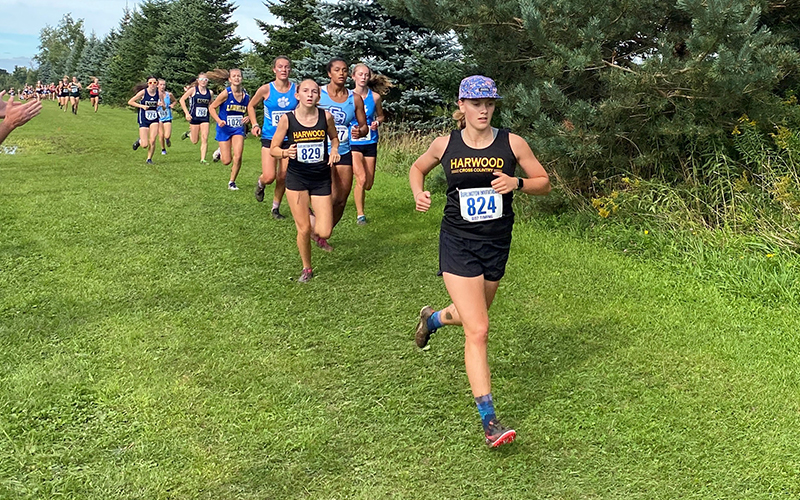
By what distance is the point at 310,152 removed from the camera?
7215 millimetres

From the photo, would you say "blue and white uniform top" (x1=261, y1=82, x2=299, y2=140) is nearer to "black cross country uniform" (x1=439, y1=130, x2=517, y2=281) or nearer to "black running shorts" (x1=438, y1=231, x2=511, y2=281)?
"black cross country uniform" (x1=439, y1=130, x2=517, y2=281)

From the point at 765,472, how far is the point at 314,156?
496cm

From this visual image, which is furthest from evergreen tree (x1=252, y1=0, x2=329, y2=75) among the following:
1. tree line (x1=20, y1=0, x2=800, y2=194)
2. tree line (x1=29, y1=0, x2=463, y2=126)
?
tree line (x1=20, y1=0, x2=800, y2=194)

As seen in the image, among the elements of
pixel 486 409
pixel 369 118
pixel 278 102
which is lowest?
pixel 486 409

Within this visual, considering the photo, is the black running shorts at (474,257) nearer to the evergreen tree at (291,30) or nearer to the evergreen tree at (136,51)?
the evergreen tree at (291,30)

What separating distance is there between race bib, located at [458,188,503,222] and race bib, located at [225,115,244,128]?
9.79m

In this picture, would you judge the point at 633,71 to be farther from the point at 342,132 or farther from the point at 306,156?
the point at 306,156

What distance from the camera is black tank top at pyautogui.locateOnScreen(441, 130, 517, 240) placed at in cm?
436

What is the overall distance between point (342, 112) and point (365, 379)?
4.73 meters

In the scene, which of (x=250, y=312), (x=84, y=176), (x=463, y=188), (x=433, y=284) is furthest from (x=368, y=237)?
(x=84, y=176)

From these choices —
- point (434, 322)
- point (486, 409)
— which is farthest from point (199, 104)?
point (486, 409)

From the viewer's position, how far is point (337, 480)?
375cm

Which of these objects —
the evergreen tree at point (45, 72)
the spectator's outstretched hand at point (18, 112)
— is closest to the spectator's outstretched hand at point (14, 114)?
the spectator's outstretched hand at point (18, 112)

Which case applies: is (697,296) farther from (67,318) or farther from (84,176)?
(84,176)
